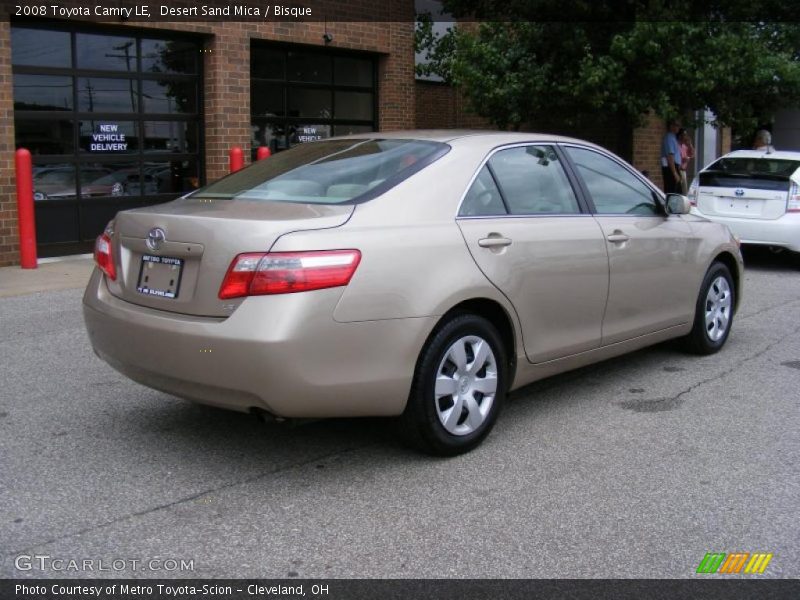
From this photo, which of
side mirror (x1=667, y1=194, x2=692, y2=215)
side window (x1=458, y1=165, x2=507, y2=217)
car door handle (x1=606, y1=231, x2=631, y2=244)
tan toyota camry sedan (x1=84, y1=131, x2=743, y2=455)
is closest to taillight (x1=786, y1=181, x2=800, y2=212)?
side mirror (x1=667, y1=194, x2=692, y2=215)

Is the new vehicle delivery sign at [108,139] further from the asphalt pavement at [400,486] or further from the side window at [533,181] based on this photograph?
the side window at [533,181]

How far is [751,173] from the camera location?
36.5ft

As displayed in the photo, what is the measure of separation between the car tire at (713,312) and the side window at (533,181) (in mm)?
1657

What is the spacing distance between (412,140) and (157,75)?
845 centimetres

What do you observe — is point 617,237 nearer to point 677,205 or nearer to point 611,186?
point 611,186

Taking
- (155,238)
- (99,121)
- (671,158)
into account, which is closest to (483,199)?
(155,238)

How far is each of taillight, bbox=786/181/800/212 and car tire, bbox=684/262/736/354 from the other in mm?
A: 4671

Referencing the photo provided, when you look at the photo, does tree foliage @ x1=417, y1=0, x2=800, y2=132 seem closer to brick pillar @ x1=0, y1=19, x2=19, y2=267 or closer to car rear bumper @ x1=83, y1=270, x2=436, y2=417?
brick pillar @ x1=0, y1=19, x2=19, y2=267

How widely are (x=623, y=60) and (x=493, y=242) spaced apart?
8.83 m

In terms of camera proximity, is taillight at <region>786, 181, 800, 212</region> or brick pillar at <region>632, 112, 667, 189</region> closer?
taillight at <region>786, 181, 800, 212</region>

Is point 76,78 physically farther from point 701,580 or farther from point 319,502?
point 701,580

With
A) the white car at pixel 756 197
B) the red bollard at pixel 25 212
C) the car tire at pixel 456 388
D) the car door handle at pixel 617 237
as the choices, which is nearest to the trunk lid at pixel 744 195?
the white car at pixel 756 197

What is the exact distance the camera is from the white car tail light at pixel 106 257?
4469 mm

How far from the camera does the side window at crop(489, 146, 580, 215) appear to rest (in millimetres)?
4895
